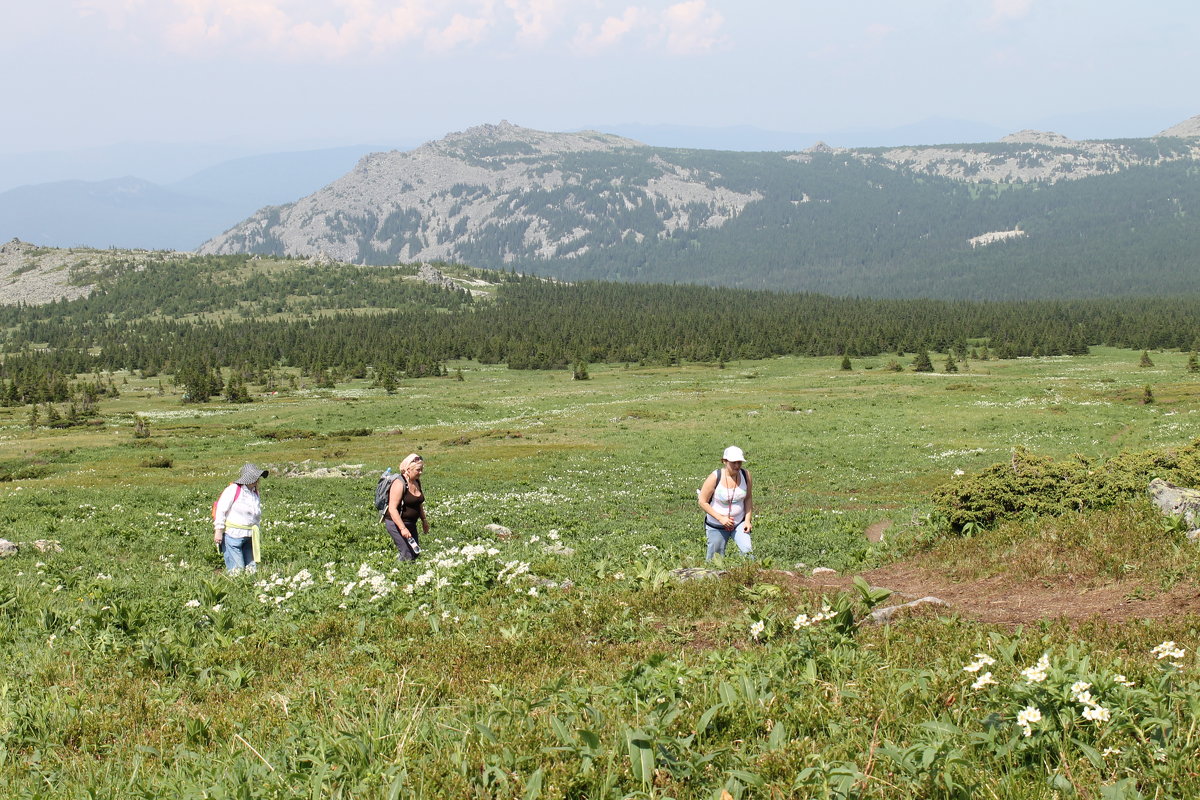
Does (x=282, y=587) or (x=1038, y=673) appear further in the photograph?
(x=282, y=587)

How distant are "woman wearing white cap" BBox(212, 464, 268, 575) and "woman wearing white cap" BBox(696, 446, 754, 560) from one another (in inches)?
345

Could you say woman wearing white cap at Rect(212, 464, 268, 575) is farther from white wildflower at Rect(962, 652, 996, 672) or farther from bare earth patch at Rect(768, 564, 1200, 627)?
white wildflower at Rect(962, 652, 996, 672)

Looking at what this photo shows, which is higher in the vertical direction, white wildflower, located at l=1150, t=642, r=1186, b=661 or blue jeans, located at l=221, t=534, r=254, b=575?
white wildflower, located at l=1150, t=642, r=1186, b=661

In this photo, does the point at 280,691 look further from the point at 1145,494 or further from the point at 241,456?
the point at 241,456

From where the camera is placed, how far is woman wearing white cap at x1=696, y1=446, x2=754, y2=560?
47.0 ft

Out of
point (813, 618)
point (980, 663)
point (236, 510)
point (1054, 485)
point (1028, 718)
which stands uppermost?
point (1028, 718)

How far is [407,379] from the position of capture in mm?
134625

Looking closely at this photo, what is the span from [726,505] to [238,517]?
955 centimetres

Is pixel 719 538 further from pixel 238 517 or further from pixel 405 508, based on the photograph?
pixel 238 517

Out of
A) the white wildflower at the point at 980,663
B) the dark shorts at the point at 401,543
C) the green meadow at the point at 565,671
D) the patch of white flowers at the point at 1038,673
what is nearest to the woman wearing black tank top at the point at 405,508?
the dark shorts at the point at 401,543

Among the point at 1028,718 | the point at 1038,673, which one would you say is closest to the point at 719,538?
the point at 1038,673

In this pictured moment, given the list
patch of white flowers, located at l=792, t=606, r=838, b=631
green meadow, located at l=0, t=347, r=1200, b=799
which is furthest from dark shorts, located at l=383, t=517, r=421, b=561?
patch of white flowers, located at l=792, t=606, r=838, b=631

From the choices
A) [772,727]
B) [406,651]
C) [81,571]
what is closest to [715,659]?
[772,727]

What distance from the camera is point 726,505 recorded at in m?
14.5
